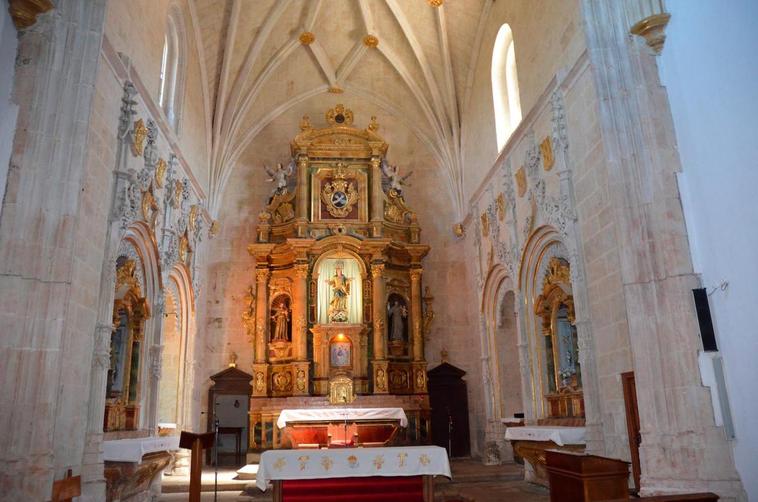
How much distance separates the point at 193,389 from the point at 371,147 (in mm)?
8142

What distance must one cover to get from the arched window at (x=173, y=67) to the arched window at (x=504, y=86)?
751 cm

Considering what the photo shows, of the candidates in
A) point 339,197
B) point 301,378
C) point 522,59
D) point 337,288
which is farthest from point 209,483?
point 522,59

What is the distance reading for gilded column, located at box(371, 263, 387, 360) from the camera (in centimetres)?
1602

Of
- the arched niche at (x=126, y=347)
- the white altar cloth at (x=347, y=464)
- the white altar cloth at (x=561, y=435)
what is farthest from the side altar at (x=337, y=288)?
the white altar cloth at (x=347, y=464)

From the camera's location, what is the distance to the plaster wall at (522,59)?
34.7 feet

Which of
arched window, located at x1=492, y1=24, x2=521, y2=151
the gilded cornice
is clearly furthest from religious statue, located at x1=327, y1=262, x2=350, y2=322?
the gilded cornice

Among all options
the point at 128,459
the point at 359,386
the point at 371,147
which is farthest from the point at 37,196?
the point at 371,147

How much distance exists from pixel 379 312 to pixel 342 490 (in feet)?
25.5

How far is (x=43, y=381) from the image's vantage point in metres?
7.16

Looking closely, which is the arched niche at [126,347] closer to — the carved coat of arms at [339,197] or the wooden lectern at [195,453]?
the wooden lectern at [195,453]

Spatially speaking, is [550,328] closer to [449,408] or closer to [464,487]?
[464,487]

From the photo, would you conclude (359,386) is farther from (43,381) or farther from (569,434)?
(43,381)

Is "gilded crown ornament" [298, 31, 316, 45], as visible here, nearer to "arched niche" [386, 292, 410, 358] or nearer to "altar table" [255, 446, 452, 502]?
"arched niche" [386, 292, 410, 358]

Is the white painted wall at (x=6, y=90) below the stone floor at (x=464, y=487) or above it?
above
